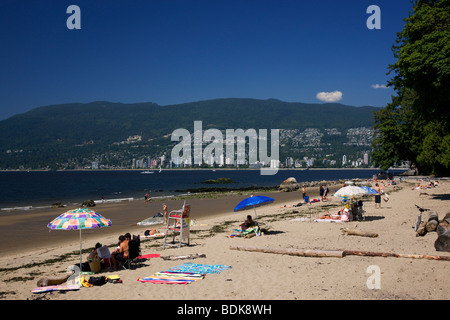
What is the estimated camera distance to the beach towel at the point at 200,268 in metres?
9.67

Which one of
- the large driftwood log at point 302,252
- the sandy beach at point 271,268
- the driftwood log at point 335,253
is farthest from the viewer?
the large driftwood log at point 302,252

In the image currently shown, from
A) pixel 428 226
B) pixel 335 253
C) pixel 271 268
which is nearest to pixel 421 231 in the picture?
pixel 428 226

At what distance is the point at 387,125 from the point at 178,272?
5359 centimetres

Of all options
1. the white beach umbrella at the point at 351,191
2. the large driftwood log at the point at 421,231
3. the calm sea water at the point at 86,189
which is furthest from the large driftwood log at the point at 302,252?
the calm sea water at the point at 86,189

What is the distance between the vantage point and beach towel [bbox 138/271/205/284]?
28.6 feet

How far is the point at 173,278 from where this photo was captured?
899 centimetres

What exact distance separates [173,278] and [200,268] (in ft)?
3.71

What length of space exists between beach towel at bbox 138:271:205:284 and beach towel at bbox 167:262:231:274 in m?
0.32

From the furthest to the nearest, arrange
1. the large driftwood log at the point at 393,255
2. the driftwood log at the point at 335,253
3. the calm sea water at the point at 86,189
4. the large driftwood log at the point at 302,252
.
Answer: the calm sea water at the point at 86,189 → the large driftwood log at the point at 302,252 → the driftwood log at the point at 335,253 → the large driftwood log at the point at 393,255

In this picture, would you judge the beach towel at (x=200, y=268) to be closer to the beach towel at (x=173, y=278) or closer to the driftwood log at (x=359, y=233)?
the beach towel at (x=173, y=278)

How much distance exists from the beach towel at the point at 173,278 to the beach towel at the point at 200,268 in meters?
0.32

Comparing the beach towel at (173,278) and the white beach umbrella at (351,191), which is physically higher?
the white beach umbrella at (351,191)

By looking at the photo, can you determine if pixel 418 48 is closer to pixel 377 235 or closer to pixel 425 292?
pixel 377 235
